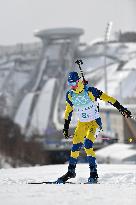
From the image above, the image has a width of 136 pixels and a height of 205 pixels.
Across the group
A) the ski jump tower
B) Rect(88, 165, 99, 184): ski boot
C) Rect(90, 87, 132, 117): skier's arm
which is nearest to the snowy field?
Rect(88, 165, 99, 184): ski boot

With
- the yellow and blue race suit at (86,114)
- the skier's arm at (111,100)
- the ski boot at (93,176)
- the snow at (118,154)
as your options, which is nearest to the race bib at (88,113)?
the yellow and blue race suit at (86,114)

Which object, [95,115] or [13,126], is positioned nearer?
[95,115]

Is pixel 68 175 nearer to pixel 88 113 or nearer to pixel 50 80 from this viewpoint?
pixel 88 113

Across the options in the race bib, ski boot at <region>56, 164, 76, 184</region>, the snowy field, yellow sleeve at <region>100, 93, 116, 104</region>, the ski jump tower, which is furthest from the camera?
the ski jump tower

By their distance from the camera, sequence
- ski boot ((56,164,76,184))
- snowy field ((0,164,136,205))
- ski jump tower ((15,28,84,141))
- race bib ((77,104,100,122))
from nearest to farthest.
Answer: snowy field ((0,164,136,205)), race bib ((77,104,100,122)), ski boot ((56,164,76,184)), ski jump tower ((15,28,84,141))

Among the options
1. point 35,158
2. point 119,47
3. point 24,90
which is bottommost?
point 35,158

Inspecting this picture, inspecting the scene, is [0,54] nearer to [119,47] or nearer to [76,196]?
[119,47]

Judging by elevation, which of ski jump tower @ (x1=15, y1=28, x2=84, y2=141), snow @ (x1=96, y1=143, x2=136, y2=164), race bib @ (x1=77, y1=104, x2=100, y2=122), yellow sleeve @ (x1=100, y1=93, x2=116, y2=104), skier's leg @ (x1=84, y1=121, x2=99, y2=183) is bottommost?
snow @ (x1=96, y1=143, x2=136, y2=164)

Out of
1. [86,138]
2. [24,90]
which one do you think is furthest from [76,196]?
[24,90]

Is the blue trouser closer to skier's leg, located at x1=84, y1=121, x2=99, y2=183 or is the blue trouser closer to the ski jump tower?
skier's leg, located at x1=84, y1=121, x2=99, y2=183

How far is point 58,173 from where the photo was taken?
444 inches

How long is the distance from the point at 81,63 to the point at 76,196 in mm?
3258

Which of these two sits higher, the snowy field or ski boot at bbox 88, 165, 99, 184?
ski boot at bbox 88, 165, 99, 184

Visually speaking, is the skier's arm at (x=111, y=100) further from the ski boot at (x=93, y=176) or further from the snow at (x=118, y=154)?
the snow at (x=118, y=154)
